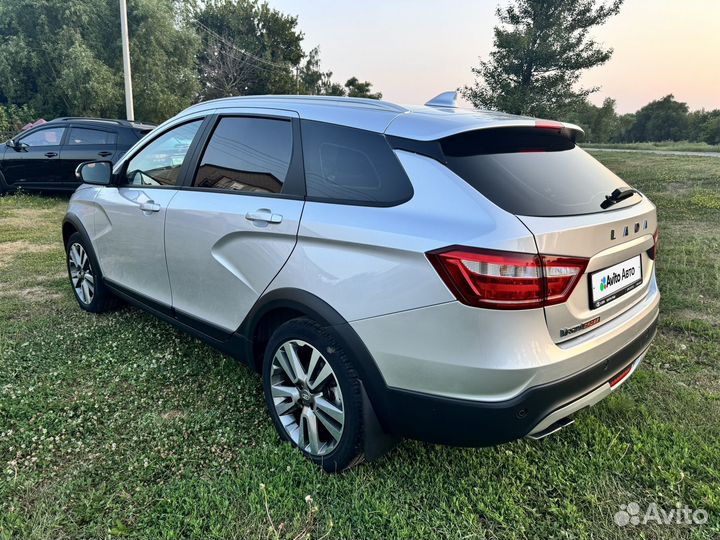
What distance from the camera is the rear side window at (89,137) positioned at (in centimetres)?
920

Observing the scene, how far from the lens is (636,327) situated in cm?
224

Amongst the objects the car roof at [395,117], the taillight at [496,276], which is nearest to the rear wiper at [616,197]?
the car roof at [395,117]

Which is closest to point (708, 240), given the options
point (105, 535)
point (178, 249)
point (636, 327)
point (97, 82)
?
point (636, 327)

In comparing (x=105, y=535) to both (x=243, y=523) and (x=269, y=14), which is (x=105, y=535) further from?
(x=269, y=14)

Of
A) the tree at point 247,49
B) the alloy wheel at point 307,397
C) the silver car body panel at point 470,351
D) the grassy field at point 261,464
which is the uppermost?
the tree at point 247,49

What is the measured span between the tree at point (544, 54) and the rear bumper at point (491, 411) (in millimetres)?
24779

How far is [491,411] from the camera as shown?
1.78 meters

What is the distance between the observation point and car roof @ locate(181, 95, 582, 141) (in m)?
2.03

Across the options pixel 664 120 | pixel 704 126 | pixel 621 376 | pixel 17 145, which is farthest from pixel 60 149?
pixel 664 120

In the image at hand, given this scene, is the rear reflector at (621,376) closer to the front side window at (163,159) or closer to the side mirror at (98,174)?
the front side window at (163,159)

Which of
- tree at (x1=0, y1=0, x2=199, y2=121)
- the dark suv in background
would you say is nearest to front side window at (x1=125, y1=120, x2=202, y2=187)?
the dark suv in background

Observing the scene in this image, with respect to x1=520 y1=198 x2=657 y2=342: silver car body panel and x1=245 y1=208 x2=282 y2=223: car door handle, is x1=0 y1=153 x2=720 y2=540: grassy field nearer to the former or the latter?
x1=520 y1=198 x2=657 y2=342: silver car body panel

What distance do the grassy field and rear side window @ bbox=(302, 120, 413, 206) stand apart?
4.17 feet

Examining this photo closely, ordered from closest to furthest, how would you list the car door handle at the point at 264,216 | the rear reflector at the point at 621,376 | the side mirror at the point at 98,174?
the rear reflector at the point at 621,376 < the car door handle at the point at 264,216 < the side mirror at the point at 98,174
